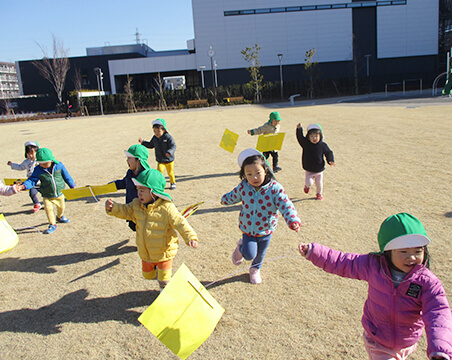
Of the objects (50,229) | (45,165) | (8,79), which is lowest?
(50,229)

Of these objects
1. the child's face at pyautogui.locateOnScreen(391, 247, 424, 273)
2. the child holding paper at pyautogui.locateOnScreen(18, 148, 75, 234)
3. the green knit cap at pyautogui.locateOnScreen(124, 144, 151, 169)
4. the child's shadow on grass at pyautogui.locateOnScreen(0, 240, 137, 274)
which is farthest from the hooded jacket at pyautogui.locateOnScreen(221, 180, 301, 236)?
the child holding paper at pyautogui.locateOnScreen(18, 148, 75, 234)

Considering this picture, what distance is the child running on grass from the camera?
354 centimetres

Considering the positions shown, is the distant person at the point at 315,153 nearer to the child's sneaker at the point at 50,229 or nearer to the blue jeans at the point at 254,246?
the blue jeans at the point at 254,246

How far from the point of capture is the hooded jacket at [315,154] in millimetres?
6344

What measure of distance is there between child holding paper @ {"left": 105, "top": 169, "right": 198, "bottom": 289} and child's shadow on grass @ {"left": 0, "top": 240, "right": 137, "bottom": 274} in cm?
150

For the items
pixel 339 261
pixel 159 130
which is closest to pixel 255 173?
pixel 339 261

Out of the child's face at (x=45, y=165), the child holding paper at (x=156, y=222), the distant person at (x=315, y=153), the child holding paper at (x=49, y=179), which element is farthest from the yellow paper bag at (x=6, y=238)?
the distant person at (x=315, y=153)

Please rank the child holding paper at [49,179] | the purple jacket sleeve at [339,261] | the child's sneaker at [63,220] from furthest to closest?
the child's sneaker at [63,220] < the child holding paper at [49,179] < the purple jacket sleeve at [339,261]

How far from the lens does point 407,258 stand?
2160mm

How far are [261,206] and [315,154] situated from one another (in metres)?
3.05

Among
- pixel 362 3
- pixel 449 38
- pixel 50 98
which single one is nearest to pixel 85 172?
pixel 50 98

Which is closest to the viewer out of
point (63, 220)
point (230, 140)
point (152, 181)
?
point (152, 181)

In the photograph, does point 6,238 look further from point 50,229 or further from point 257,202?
point 257,202

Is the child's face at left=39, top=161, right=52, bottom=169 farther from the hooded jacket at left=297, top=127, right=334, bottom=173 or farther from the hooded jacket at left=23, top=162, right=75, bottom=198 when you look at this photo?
the hooded jacket at left=297, top=127, right=334, bottom=173
